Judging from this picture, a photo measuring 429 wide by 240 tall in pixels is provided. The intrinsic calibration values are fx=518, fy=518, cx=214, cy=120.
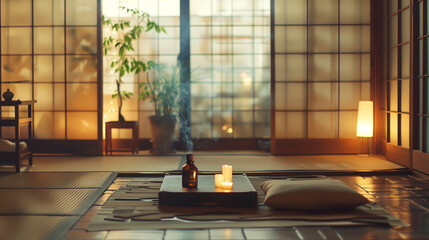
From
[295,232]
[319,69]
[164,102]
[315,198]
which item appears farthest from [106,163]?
[295,232]

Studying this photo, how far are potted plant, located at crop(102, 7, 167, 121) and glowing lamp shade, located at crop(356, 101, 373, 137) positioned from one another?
2.58m

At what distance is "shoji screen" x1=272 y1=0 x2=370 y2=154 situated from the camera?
5.93 m

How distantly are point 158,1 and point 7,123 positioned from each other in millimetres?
2924

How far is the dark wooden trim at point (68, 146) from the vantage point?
19.6 ft

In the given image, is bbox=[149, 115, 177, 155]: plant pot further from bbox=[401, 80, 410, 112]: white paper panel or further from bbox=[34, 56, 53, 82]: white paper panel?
bbox=[401, 80, 410, 112]: white paper panel

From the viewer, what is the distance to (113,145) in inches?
263

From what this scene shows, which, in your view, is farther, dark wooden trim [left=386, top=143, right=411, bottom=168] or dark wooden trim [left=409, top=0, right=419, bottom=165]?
dark wooden trim [left=386, top=143, right=411, bottom=168]

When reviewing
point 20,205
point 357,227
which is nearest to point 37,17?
point 20,205

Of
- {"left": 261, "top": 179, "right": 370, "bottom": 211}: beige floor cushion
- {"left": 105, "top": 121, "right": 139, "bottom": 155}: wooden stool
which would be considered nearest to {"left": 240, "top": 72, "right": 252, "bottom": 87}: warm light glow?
{"left": 105, "top": 121, "right": 139, "bottom": 155}: wooden stool

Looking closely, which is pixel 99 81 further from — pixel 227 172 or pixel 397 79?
pixel 397 79

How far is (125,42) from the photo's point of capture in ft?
21.3

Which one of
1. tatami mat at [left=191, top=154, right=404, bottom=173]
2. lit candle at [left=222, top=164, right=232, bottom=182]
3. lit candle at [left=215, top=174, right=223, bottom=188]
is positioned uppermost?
lit candle at [left=222, top=164, right=232, bottom=182]

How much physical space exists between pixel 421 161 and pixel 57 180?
10.3 feet

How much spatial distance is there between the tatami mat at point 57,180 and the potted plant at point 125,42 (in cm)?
173
